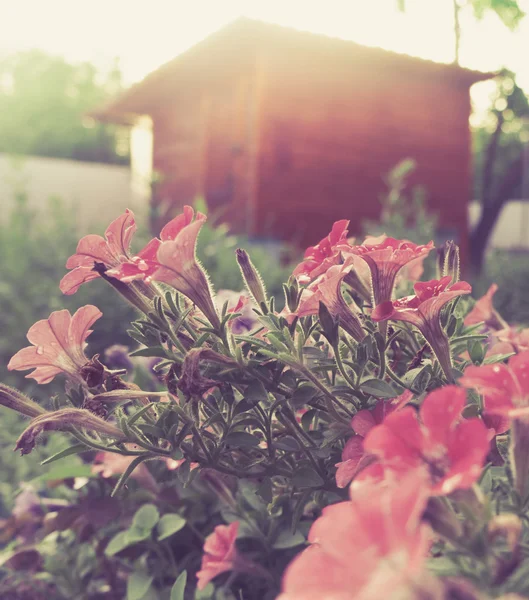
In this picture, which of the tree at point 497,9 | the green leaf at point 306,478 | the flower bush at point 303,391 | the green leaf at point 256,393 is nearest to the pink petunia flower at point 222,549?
the flower bush at point 303,391

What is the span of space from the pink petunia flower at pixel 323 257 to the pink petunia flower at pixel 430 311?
106 mm

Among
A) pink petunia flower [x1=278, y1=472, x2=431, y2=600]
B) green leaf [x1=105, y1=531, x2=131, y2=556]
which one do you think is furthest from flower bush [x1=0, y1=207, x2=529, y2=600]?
green leaf [x1=105, y1=531, x2=131, y2=556]

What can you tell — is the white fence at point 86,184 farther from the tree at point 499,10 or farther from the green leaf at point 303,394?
the green leaf at point 303,394

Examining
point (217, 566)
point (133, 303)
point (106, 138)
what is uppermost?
point (133, 303)

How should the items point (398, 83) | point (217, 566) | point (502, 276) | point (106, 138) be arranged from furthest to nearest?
point (106, 138), point (398, 83), point (502, 276), point (217, 566)

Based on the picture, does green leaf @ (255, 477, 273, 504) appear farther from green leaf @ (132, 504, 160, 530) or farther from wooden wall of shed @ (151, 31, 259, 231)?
wooden wall of shed @ (151, 31, 259, 231)

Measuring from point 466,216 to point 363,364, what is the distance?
33.2 feet

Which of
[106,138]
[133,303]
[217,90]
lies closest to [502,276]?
[133,303]

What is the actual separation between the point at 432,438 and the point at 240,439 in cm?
40

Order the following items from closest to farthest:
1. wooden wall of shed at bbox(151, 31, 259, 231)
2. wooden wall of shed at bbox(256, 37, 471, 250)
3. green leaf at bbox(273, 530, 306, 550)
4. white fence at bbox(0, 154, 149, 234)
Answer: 1. green leaf at bbox(273, 530, 306, 550)
2. wooden wall of shed at bbox(256, 37, 471, 250)
3. wooden wall of shed at bbox(151, 31, 259, 231)
4. white fence at bbox(0, 154, 149, 234)

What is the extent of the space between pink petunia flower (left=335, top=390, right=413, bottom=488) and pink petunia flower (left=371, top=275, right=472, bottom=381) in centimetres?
8

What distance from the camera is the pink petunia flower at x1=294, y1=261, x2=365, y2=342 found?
839mm

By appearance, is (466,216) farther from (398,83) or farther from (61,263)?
(61,263)

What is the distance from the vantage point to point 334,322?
88 centimetres
